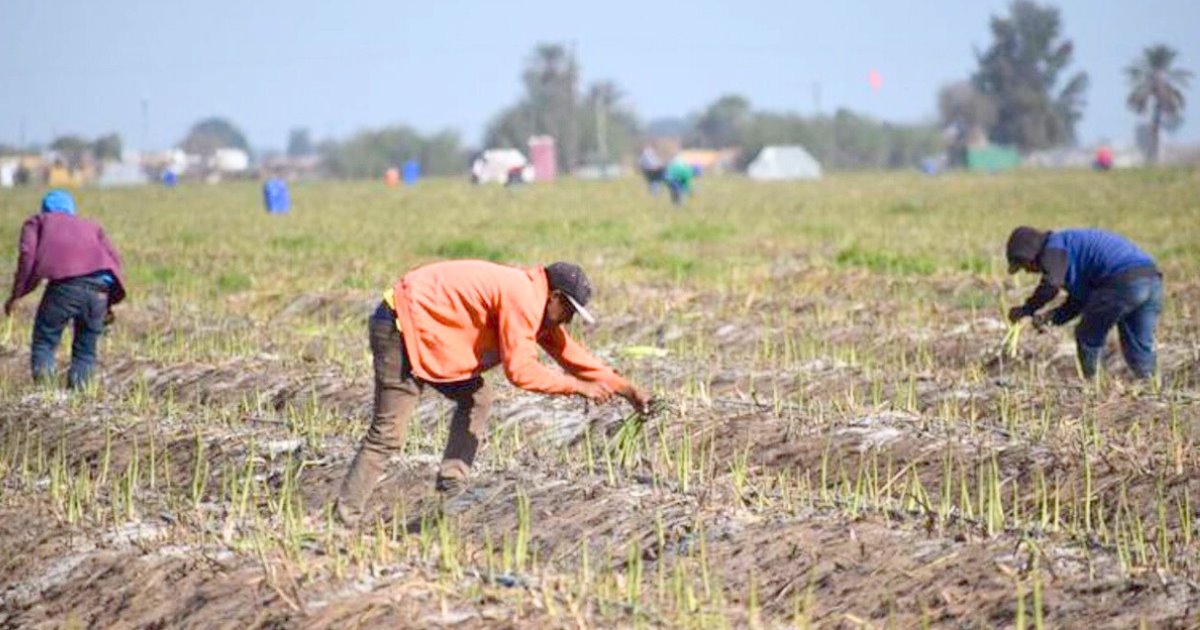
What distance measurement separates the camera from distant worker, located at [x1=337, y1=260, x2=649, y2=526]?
7719 mm

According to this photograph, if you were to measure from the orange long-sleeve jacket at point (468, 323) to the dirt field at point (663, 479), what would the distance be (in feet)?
2.04

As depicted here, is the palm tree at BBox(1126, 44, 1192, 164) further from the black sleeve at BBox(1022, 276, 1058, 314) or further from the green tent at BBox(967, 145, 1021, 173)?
the black sleeve at BBox(1022, 276, 1058, 314)

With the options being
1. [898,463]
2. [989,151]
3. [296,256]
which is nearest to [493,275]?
[898,463]

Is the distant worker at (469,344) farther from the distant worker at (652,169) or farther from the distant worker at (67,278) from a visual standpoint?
the distant worker at (652,169)

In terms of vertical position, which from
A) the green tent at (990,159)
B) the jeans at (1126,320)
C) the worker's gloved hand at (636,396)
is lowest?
the green tent at (990,159)

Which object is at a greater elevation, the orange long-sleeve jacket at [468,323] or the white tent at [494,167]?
the orange long-sleeve jacket at [468,323]

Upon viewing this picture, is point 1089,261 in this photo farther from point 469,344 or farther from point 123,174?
point 123,174

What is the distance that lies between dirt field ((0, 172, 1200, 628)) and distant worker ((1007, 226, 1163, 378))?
0.39 m

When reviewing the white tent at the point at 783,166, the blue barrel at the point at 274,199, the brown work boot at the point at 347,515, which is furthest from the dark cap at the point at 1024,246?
the white tent at the point at 783,166

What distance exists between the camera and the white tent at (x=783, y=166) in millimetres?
81938

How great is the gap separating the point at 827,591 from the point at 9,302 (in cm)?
730

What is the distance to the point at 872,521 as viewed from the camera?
7.51 metres

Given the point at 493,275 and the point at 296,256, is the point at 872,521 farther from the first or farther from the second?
the point at 296,256

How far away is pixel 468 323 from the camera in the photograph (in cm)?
801
